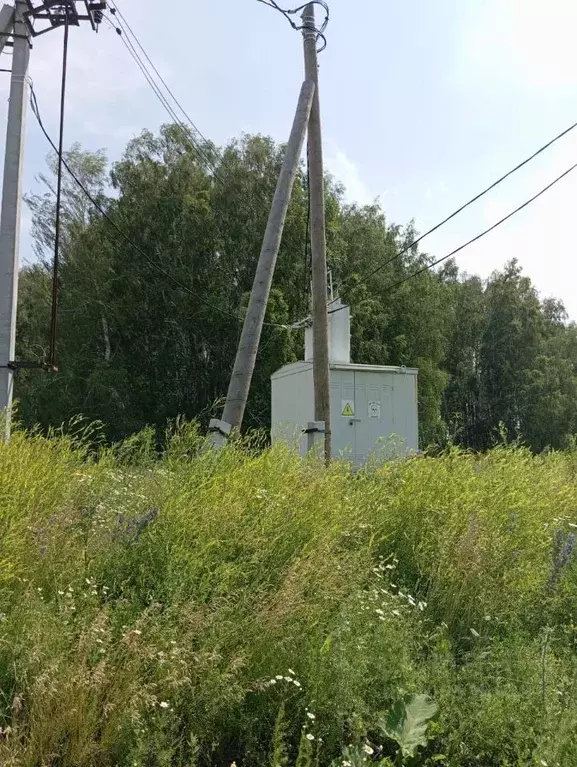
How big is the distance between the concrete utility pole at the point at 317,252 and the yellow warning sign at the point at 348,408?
3.18 m

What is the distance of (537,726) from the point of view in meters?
2.92

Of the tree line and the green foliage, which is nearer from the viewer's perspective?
the green foliage

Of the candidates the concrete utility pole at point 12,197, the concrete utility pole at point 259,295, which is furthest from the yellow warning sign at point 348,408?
the concrete utility pole at point 12,197

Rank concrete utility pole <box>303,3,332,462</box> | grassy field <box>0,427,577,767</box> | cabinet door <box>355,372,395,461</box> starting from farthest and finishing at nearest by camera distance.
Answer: cabinet door <box>355,372,395,461</box>
concrete utility pole <box>303,3,332,462</box>
grassy field <box>0,427,577,767</box>

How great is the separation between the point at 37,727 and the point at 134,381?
90.6 ft

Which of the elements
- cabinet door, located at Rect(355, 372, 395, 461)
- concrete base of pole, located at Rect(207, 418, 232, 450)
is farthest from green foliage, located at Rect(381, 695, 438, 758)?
cabinet door, located at Rect(355, 372, 395, 461)

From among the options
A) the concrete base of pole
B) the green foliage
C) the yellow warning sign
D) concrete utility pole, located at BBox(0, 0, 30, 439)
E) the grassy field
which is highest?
concrete utility pole, located at BBox(0, 0, 30, 439)

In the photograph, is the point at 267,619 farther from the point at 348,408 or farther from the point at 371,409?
the point at 371,409

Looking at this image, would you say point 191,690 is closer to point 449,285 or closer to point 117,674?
point 117,674

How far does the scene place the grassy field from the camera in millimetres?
2660

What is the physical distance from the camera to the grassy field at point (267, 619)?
266cm

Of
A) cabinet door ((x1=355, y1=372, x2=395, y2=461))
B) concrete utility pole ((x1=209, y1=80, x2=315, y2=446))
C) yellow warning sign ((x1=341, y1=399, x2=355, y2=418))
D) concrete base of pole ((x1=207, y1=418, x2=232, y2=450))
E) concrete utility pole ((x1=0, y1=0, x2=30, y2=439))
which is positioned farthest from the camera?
cabinet door ((x1=355, y1=372, x2=395, y2=461))

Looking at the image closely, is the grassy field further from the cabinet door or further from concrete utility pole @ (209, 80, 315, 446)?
the cabinet door

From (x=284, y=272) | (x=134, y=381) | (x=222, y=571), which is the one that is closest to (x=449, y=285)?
(x=284, y=272)
